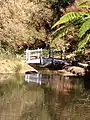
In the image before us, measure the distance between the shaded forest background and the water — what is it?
559 cm

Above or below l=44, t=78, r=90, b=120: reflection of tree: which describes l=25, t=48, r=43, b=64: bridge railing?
above

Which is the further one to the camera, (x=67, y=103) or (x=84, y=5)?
(x=84, y=5)

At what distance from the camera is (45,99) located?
15.6m

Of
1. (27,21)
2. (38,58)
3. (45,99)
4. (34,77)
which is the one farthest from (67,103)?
(27,21)

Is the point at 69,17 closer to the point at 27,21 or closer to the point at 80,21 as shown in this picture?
the point at 80,21

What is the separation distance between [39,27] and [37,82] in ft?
44.9

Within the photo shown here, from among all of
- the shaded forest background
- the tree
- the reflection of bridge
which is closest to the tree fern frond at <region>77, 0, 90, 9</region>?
the tree

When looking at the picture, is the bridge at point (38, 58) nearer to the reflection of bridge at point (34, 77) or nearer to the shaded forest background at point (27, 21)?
the shaded forest background at point (27, 21)

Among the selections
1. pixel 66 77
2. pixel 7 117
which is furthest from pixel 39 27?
pixel 7 117

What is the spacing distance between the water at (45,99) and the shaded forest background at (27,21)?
5592mm

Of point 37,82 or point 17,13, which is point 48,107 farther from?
point 17,13

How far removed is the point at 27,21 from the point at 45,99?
16.8 metres

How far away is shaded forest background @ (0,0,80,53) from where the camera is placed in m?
27.1

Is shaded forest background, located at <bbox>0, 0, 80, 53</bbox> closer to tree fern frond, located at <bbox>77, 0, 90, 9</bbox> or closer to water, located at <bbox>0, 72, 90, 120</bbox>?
water, located at <bbox>0, 72, 90, 120</bbox>
